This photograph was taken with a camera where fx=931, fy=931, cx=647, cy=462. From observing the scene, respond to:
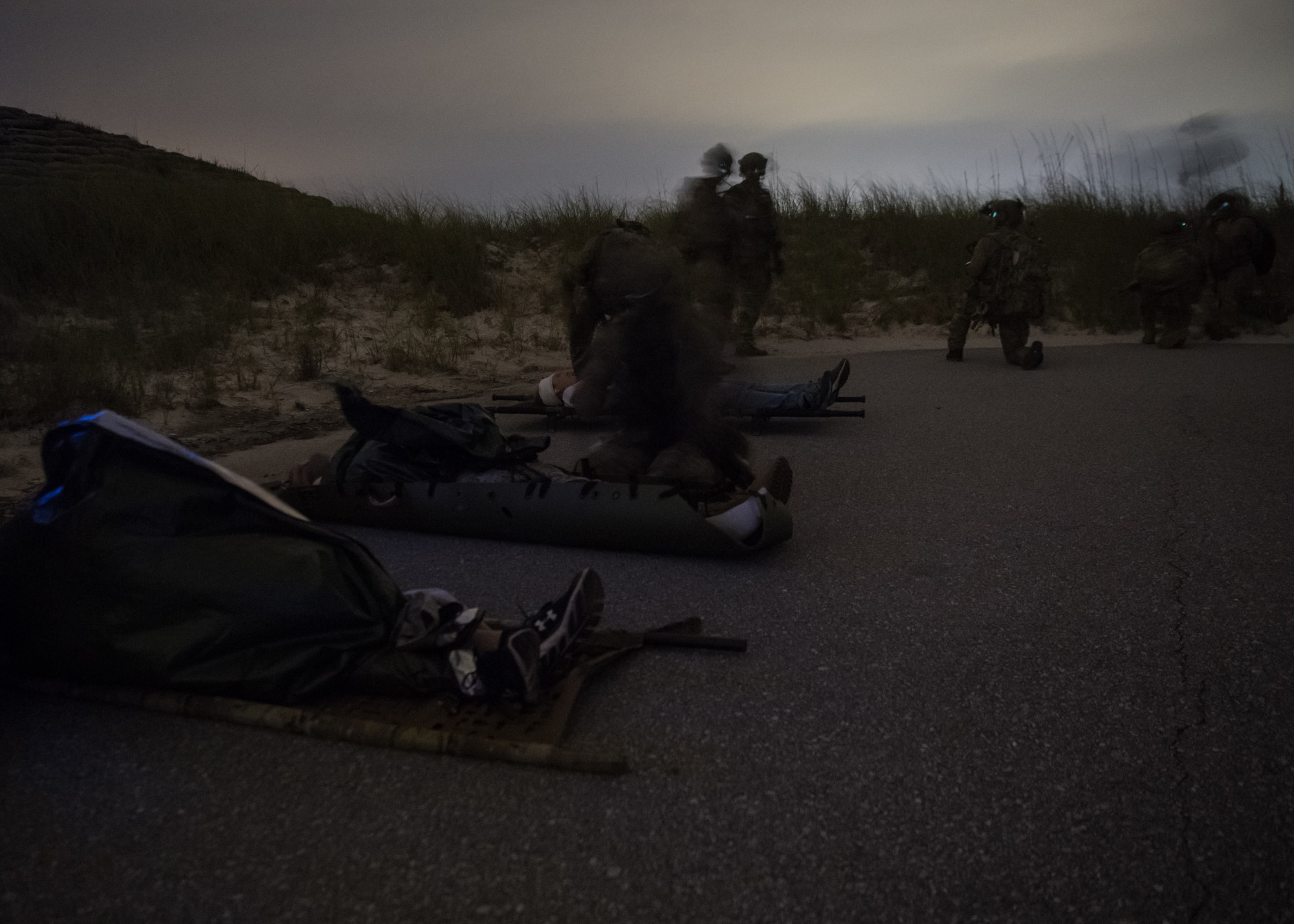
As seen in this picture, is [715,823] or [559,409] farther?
[559,409]

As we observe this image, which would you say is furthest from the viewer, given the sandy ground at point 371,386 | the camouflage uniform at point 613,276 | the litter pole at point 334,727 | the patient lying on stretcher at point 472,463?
the sandy ground at point 371,386

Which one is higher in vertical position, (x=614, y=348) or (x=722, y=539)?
(x=614, y=348)

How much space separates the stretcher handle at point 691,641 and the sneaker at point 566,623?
0.24 metres

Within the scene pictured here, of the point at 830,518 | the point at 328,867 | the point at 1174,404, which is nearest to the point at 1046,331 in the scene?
the point at 1174,404

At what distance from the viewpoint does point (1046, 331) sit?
12414 millimetres

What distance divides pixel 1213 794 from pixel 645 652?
1545 millimetres

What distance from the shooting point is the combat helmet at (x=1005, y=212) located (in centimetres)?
945

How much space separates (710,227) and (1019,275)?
3112mm

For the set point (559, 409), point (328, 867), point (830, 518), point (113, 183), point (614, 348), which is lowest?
point (328, 867)

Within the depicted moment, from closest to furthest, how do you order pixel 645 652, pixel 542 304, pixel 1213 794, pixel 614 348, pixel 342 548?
pixel 1213 794 → pixel 342 548 → pixel 645 652 → pixel 614 348 → pixel 542 304

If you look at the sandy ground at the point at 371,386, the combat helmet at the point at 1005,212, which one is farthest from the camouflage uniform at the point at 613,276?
the combat helmet at the point at 1005,212

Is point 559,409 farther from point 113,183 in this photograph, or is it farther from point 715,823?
point 113,183

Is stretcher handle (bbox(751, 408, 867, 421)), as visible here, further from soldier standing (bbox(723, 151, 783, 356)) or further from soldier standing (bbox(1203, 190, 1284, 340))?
soldier standing (bbox(1203, 190, 1284, 340))

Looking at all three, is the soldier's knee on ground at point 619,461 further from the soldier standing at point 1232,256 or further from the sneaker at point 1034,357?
the soldier standing at point 1232,256
